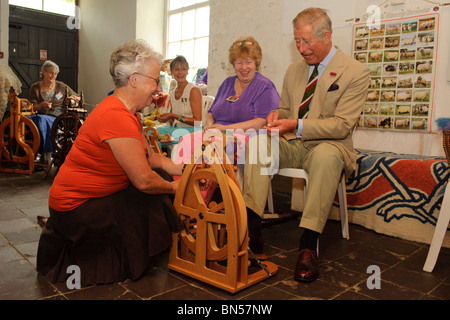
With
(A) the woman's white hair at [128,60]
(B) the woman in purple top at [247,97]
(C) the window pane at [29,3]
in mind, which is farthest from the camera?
(C) the window pane at [29,3]

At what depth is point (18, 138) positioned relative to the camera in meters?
4.75

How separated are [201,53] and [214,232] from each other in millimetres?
4546

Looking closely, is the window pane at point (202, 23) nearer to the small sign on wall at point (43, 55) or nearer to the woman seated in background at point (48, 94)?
the woman seated in background at point (48, 94)

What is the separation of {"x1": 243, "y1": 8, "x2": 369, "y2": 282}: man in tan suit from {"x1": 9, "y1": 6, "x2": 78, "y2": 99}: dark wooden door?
7.07 meters

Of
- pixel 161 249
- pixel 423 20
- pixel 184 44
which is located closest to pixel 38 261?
pixel 161 249

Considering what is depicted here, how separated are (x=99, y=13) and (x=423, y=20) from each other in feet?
21.0

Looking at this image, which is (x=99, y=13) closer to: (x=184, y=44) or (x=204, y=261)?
(x=184, y=44)

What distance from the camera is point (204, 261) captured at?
5.92 ft

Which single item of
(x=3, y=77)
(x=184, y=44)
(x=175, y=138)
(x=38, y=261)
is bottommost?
(x=38, y=261)

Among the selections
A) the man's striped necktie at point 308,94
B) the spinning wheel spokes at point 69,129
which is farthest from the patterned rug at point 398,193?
the spinning wheel spokes at point 69,129

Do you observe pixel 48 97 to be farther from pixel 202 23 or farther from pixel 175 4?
pixel 175 4

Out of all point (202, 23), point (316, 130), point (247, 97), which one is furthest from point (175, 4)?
point (316, 130)

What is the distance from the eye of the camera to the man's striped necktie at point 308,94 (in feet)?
7.80

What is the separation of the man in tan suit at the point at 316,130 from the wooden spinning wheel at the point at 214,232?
0.26 metres
